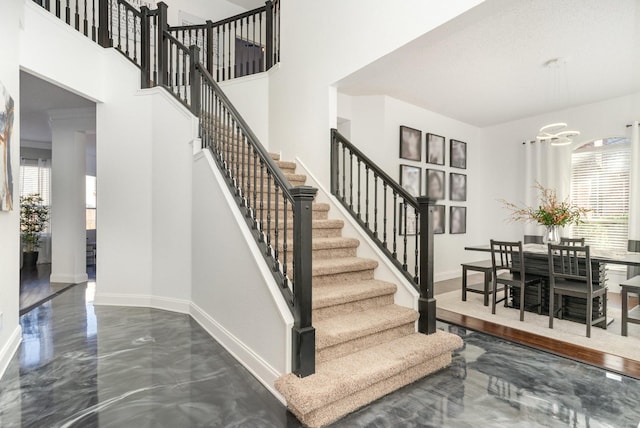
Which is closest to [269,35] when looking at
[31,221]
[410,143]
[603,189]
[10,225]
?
[410,143]

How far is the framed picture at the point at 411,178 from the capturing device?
18.3 feet

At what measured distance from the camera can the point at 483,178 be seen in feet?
23.5

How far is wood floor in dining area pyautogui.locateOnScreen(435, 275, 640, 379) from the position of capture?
273cm

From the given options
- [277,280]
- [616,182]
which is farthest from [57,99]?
[616,182]

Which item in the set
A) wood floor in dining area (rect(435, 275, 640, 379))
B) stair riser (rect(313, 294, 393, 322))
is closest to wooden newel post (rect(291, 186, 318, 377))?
stair riser (rect(313, 294, 393, 322))

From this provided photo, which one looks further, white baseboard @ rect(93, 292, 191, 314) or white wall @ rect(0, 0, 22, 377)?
white baseboard @ rect(93, 292, 191, 314)

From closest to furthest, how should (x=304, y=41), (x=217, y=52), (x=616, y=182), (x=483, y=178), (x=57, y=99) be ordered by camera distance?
(x=304, y=41), (x=57, y=99), (x=616, y=182), (x=217, y=52), (x=483, y=178)

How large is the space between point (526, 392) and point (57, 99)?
6559 mm

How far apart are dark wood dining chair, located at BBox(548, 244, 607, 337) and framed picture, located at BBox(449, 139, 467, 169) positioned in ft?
9.40

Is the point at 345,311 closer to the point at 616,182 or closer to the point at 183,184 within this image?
the point at 183,184

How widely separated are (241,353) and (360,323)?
104 centimetres

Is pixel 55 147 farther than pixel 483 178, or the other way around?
pixel 483 178

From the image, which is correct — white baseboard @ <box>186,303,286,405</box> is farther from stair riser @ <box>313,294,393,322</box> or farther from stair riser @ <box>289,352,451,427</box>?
stair riser @ <box>313,294,393,322</box>

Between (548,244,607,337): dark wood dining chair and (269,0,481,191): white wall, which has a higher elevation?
(269,0,481,191): white wall
